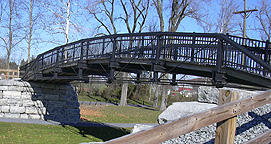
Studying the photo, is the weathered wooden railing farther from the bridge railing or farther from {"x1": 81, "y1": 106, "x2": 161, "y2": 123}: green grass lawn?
{"x1": 81, "y1": 106, "x2": 161, "y2": 123}: green grass lawn

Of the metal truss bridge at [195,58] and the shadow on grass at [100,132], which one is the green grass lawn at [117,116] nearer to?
the shadow on grass at [100,132]

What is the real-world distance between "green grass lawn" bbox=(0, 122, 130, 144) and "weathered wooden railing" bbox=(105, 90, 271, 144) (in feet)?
35.2

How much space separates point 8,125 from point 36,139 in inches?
119

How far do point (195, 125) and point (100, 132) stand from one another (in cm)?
1379

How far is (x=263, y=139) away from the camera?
13.8 feet

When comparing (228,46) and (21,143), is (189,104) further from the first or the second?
(21,143)

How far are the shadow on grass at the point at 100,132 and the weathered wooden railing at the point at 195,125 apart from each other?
11.8 metres

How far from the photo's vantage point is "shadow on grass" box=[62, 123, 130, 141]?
15276mm

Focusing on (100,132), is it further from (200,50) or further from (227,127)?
(227,127)

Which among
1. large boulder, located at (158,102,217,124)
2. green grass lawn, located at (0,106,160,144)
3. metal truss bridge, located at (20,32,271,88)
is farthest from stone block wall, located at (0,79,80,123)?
large boulder, located at (158,102,217,124)

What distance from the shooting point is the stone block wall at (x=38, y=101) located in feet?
58.2

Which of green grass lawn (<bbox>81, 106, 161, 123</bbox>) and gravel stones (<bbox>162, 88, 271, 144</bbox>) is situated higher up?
gravel stones (<bbox>162, 88, 271, 144</bbox>)

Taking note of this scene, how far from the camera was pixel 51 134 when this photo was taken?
566 inches

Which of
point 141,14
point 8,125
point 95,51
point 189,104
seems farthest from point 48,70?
point 141,14
